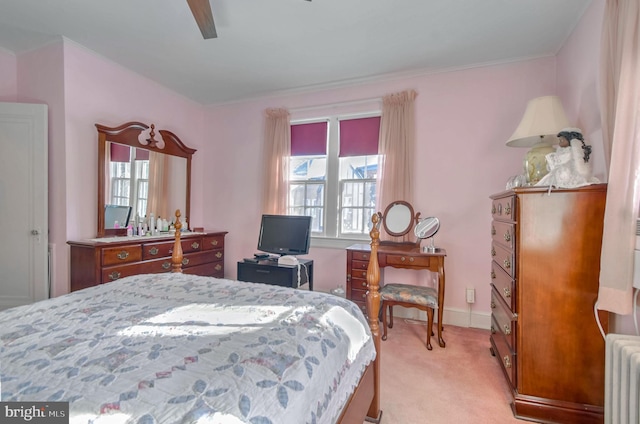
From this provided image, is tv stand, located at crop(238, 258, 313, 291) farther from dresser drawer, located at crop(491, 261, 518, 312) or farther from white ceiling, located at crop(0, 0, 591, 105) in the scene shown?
white ceiling, located at crop(0, 0, 591, 105)


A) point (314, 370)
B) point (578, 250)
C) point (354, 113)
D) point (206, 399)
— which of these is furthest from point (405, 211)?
point (206, 399)

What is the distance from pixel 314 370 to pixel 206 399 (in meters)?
0.36

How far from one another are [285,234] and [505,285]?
215 cm

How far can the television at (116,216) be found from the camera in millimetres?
2996

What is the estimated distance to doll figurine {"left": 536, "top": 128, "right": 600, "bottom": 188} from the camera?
1611 mm

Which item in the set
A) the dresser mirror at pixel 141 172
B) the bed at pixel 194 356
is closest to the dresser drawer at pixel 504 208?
the bed at pixel 194 356

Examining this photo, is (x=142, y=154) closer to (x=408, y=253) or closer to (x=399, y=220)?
(x=399, y=220)

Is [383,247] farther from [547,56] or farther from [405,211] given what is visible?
[547,56]

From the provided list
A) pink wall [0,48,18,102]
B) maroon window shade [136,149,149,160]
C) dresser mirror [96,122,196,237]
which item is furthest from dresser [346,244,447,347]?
pink wall [0,48,18,102]

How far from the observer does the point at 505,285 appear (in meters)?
1.99

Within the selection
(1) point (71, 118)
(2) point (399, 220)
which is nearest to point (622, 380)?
(2) point (399, 220)

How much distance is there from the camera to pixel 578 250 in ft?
5.33

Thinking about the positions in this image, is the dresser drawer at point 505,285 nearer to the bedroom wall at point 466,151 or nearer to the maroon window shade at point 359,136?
Result: the bedroom wall at point 466,151

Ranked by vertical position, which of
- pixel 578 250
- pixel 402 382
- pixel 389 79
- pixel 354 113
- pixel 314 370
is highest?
pixel 389 79
